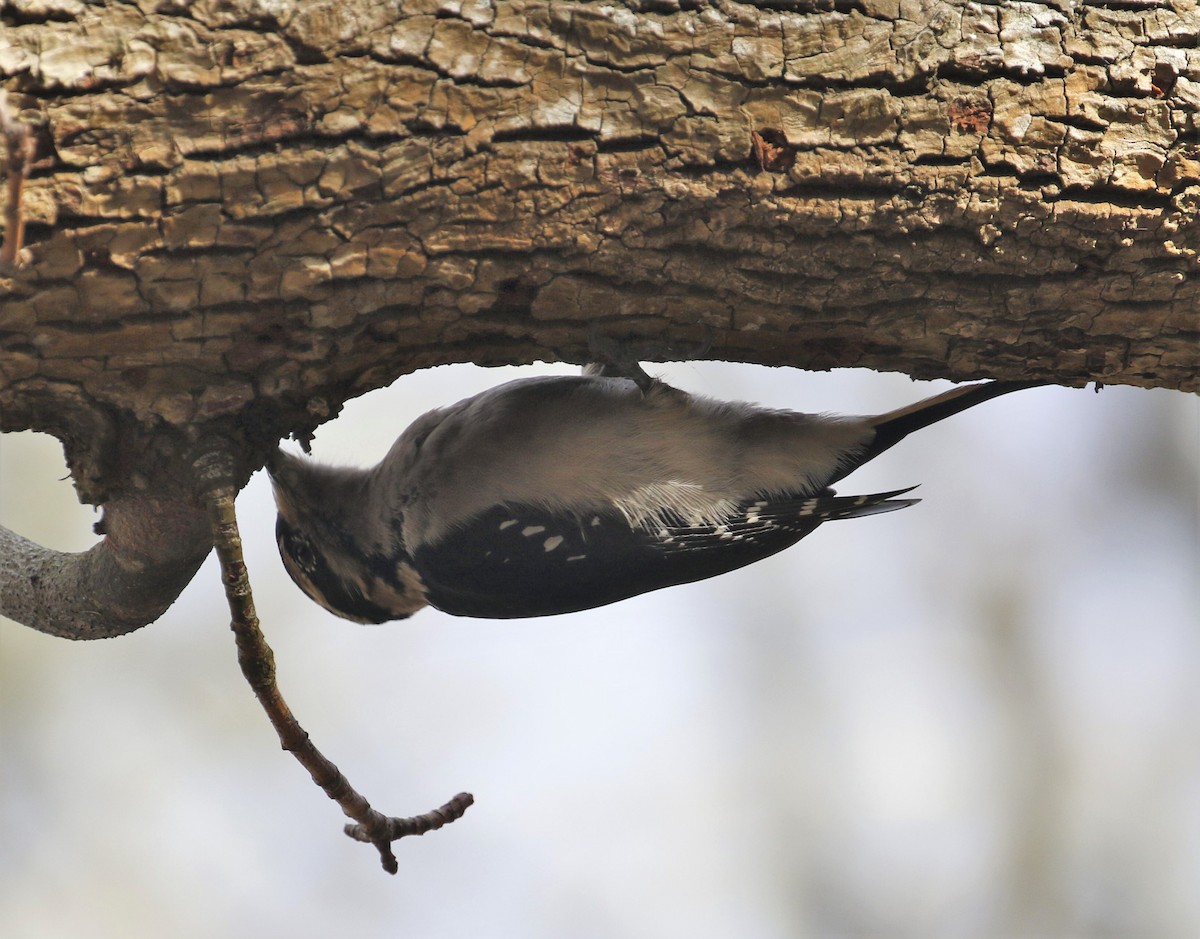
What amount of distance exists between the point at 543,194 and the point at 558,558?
838mm

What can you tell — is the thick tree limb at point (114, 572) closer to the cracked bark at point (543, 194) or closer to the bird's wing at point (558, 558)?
the cracked bark at point (543, 194)

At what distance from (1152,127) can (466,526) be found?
1463mm

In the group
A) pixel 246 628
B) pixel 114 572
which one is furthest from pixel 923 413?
pixel 114 572

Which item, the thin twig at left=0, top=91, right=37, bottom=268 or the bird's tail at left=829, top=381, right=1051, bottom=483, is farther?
the bird's tail at left=829, top=381, right=1051, bottom=483

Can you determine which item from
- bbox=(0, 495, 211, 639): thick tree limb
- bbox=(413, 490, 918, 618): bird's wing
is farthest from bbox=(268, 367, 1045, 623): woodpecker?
bbox=(0, 495, 211, 639): thick tree limb

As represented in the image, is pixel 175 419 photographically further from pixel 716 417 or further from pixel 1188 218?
pixel 1188 218

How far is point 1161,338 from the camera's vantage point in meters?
1.87

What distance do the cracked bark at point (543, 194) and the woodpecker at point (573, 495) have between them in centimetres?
41

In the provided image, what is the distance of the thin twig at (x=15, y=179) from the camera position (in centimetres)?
128

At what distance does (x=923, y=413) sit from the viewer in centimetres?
238

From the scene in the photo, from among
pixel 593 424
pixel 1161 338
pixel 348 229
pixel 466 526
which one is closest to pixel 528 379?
pixel 593 424

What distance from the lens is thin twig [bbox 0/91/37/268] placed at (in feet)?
4.19

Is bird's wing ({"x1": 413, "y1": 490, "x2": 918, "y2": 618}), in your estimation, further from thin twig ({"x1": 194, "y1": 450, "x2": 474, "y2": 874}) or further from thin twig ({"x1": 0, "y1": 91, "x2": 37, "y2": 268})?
thin twig ({"x1": 0, "y1": 91, "x2": 37, "y2": 268})

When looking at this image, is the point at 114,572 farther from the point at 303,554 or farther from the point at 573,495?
the point at 573,495
